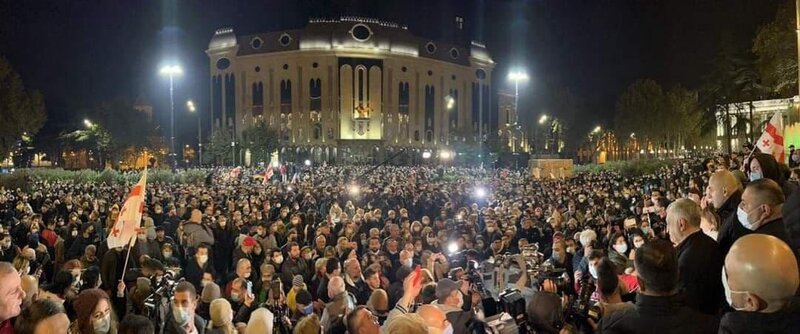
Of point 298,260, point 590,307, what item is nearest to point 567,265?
point 298,260

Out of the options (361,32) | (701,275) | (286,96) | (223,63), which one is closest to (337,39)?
(361,32)

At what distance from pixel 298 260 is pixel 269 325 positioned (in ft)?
13.5

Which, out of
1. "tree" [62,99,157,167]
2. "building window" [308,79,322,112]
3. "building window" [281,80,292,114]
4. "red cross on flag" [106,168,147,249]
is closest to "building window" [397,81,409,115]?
"building window" [308,79,322,112]

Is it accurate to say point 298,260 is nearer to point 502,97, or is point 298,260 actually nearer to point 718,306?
point 718,306

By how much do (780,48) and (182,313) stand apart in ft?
119

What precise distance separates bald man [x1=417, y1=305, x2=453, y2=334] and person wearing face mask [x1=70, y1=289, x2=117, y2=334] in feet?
8.35

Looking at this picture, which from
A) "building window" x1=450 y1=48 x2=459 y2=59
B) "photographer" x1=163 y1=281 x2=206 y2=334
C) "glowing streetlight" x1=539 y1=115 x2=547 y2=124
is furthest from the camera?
"building window" x1=450 y1=48 x2=459 y2=59

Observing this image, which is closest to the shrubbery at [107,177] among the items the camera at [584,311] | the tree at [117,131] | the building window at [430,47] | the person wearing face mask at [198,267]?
the person wearing face mask at [198,267]

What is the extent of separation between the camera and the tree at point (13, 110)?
4738cm

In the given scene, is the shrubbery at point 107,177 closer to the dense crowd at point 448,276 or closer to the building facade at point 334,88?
the dense crowd at point 448,276

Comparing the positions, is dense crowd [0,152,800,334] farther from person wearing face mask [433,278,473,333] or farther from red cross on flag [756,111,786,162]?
red cross on flag [756,111,786,162]

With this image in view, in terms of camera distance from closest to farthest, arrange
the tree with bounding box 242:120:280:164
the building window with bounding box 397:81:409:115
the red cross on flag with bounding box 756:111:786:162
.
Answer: the red cross on flag with bounding box 756:111:786:162
the tree with bounding box 242:120:280:164
the building window with bounding box 397:81:409:115

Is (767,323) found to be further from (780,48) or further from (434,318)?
(780,48)

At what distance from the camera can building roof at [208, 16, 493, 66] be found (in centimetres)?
9150
